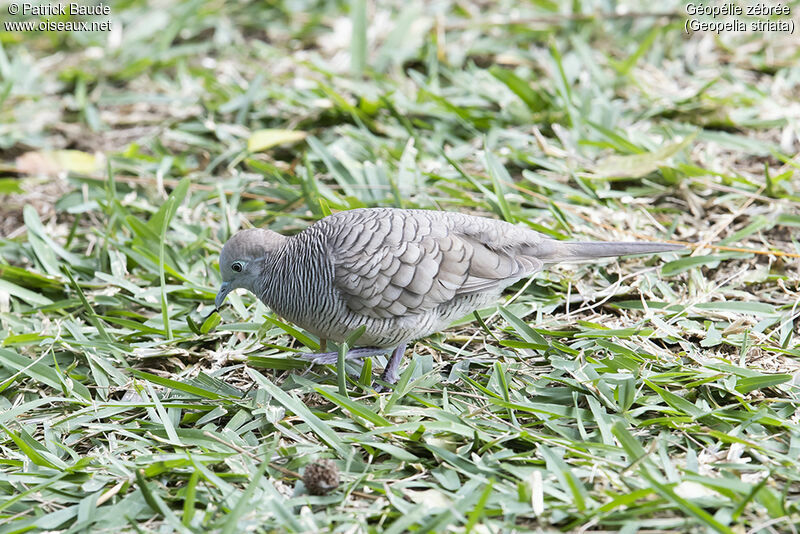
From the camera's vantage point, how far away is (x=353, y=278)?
3.35m

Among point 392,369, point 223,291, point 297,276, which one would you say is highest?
point 297,276

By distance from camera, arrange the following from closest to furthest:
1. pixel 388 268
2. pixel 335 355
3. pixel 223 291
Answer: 1. pixel 388 268
2. pixel 335 355
3. pixel 223 291

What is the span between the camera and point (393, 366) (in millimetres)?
3564

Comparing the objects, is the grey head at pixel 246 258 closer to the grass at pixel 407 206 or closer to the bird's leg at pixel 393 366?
the grass at pixel 407 206

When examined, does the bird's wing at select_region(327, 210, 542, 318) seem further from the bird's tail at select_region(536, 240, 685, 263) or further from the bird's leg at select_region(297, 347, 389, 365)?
the bird's leg at select_region(297, 347, 389, 365)

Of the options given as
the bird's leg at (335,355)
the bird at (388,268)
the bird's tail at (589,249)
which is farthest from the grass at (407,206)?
the bird's tail at (589,249)

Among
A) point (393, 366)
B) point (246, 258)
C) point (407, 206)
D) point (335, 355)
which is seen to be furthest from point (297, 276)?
point (407, 206)

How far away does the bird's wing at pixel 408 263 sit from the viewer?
3.36 meters

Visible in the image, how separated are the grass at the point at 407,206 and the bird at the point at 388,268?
9.0 inches

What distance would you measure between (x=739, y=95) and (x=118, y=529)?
4664 mm

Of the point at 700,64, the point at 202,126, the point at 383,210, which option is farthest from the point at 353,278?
the point at 700,64

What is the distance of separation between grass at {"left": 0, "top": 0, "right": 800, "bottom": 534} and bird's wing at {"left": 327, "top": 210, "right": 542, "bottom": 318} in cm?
31

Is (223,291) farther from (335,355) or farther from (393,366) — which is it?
(393,366)

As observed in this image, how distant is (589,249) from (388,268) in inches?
37.7
